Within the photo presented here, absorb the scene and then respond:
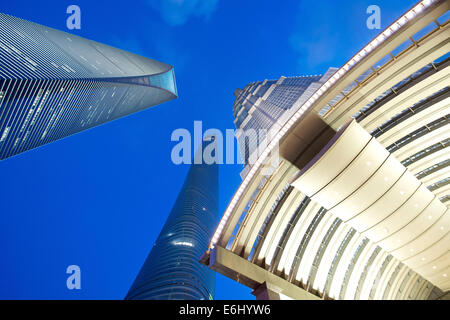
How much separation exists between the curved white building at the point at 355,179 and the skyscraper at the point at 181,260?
157 feet

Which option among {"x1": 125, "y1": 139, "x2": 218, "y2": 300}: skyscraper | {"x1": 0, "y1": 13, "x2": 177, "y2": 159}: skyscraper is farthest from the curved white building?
{"x1": 0, "y1": 13, "x2": 177, "y2": 159}: skyscraper

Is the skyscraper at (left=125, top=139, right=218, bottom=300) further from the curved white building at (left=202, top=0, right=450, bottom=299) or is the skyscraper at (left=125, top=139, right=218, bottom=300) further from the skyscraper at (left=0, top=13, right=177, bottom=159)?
the skyscraper at (left=0, top=13, right=177, bottom=159)

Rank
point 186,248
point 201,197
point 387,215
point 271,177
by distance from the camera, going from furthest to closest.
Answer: point 201,197, point 186,248, point 271,177, point 387,215

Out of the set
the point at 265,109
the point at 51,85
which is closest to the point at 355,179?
the point at 265,109

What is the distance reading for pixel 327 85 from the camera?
10336mm

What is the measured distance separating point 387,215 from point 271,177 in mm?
5055

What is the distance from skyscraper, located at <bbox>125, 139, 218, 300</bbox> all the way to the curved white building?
47.9 meters

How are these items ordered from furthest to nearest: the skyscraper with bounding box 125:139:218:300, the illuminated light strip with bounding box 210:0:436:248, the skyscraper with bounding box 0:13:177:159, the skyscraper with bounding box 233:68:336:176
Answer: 1. the skyscraper with bounding box 233:68:336:176
2. the skyscraper with bounding box 0:13:177:159
3. the skyscraper with bounding box 125:139:218:300
4. the illuminated light strip with bounding box 210:0:436:248

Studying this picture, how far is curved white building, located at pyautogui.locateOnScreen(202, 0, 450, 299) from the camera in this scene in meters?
9.85

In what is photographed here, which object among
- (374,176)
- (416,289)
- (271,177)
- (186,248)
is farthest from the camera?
(186,248)

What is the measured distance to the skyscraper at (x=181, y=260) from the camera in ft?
195
